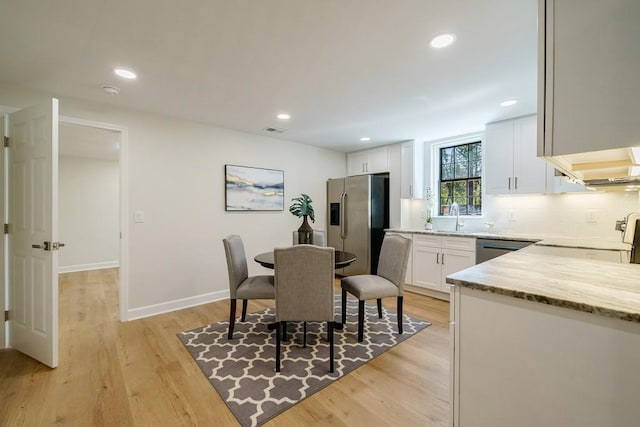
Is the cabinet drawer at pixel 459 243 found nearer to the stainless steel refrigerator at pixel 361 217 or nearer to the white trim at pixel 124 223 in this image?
the stainless steel refrigerator at pixel 361 217

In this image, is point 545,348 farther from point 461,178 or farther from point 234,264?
point 461,178

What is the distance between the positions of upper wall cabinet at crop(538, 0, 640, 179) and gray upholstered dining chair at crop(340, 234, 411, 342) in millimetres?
1738

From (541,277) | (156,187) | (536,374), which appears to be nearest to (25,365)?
(156,187)

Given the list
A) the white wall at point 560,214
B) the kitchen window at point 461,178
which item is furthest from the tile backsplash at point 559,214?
the kitchen window at point 461,178

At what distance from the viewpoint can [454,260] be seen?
352 centimetres

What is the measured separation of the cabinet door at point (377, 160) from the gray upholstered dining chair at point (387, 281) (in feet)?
7.21

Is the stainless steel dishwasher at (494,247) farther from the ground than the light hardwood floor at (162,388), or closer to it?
farther from the ground

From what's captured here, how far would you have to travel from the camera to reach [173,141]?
334 centimetres

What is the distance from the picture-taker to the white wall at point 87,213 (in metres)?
5.42

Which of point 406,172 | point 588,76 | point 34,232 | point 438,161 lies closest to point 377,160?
point 406,172

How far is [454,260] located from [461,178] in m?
1.42

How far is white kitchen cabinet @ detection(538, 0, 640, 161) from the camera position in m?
0.92

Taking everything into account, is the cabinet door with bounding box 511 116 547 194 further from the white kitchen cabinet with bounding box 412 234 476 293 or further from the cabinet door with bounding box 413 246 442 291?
the cabinet door with bounding box 413 246 442 291

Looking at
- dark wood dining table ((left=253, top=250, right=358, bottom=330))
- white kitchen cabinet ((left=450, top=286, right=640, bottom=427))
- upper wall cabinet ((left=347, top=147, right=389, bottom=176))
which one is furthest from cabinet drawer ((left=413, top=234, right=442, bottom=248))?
white kitchen cabinet ((left=450, top=286, right=640, bottom=427))
